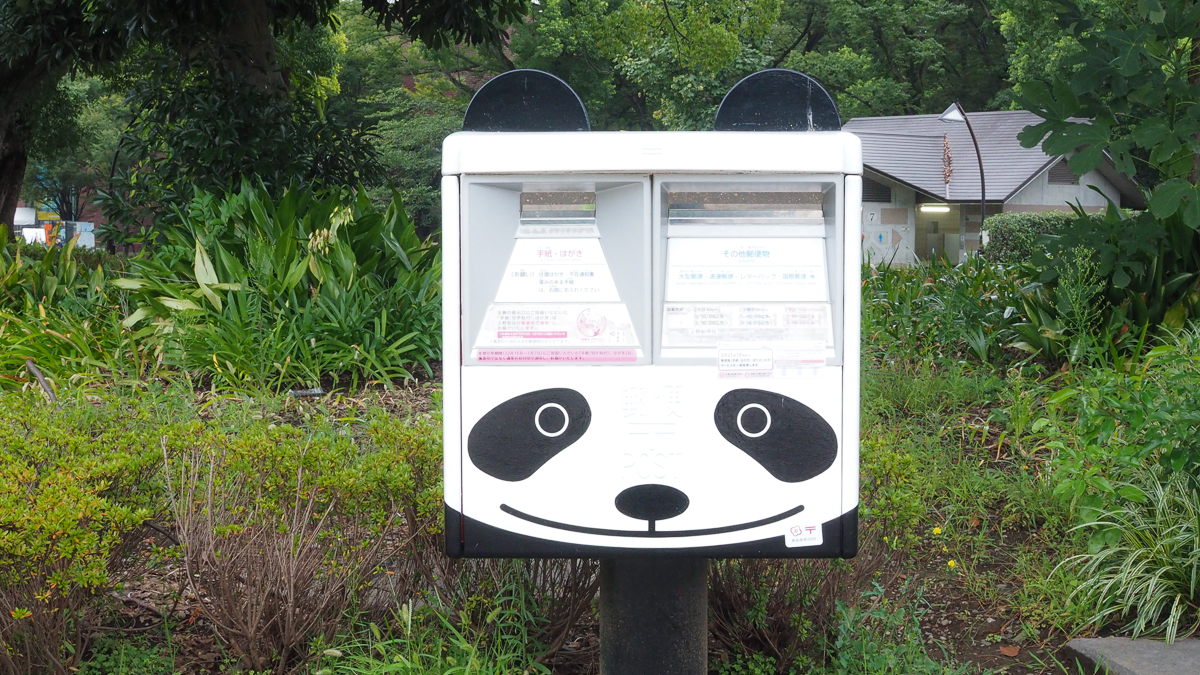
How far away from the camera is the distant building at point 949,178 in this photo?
92.8 feet

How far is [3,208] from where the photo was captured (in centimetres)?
1490

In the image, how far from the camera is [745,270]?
7.05ft

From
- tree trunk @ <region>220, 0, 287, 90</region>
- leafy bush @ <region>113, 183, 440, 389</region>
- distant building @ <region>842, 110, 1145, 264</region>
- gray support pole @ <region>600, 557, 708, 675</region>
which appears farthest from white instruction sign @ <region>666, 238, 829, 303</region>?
distant building @ <region>842, 110, 1145, 264</region>

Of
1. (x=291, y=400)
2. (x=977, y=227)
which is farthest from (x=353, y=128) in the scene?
(x=977, y=227)

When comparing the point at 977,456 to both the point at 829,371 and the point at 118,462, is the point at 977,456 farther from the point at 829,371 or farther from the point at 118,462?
the point at 118,462

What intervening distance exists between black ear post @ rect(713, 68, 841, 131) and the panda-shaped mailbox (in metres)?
0.18

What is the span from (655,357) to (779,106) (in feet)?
2.25

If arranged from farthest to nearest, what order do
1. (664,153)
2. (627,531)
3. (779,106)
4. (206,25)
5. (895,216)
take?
(895,216), (206,25), (779,106), (627,531), (664,153)

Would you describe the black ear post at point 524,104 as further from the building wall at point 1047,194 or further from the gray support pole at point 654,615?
the building wall at point 1047,194

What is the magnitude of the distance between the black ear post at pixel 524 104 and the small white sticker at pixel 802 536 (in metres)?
1.05

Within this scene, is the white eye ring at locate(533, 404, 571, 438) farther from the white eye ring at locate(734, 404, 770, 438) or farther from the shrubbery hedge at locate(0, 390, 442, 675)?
the shrubbery hedge at locate(0, 390, 442, 675)

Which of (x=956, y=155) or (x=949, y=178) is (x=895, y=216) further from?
(x=956, y=155)

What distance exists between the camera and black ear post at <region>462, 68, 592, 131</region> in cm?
233

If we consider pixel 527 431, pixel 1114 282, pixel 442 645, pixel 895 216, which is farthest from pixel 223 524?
pixel 895 216
